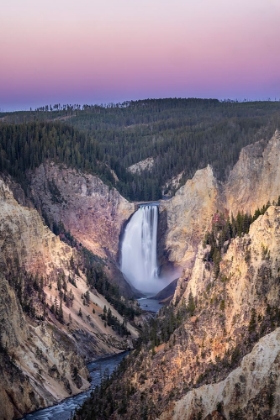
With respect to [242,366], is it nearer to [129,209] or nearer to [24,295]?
[24,295]

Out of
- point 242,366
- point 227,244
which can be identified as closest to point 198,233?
point 227,244

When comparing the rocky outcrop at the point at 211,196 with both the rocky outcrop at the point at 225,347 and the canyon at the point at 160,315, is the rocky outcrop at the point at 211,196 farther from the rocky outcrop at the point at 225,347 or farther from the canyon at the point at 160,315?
the rocky outcrop at the point at 225,347

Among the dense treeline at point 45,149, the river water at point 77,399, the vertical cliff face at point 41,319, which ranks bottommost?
the river water at point 77,399

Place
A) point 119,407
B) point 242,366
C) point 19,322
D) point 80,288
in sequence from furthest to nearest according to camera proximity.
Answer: point 80,288 → point 19,322 → point 119,407 → point 242,366

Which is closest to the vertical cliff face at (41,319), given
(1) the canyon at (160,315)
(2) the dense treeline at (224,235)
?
(1) the canyon at (160,315)

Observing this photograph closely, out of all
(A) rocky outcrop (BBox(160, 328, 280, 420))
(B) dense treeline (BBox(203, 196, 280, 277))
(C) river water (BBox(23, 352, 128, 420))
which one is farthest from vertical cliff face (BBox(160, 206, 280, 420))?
(C) river water (BBox(23, 352, 128, 420))

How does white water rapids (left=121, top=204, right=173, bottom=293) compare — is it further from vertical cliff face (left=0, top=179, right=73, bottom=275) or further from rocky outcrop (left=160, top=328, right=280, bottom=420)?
rocky outcrop (left=160, top=328, right=280, bottom=420)

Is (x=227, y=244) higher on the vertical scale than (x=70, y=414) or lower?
higher

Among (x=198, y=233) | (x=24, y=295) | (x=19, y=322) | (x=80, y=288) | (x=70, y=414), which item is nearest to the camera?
(x=70, y=414)
